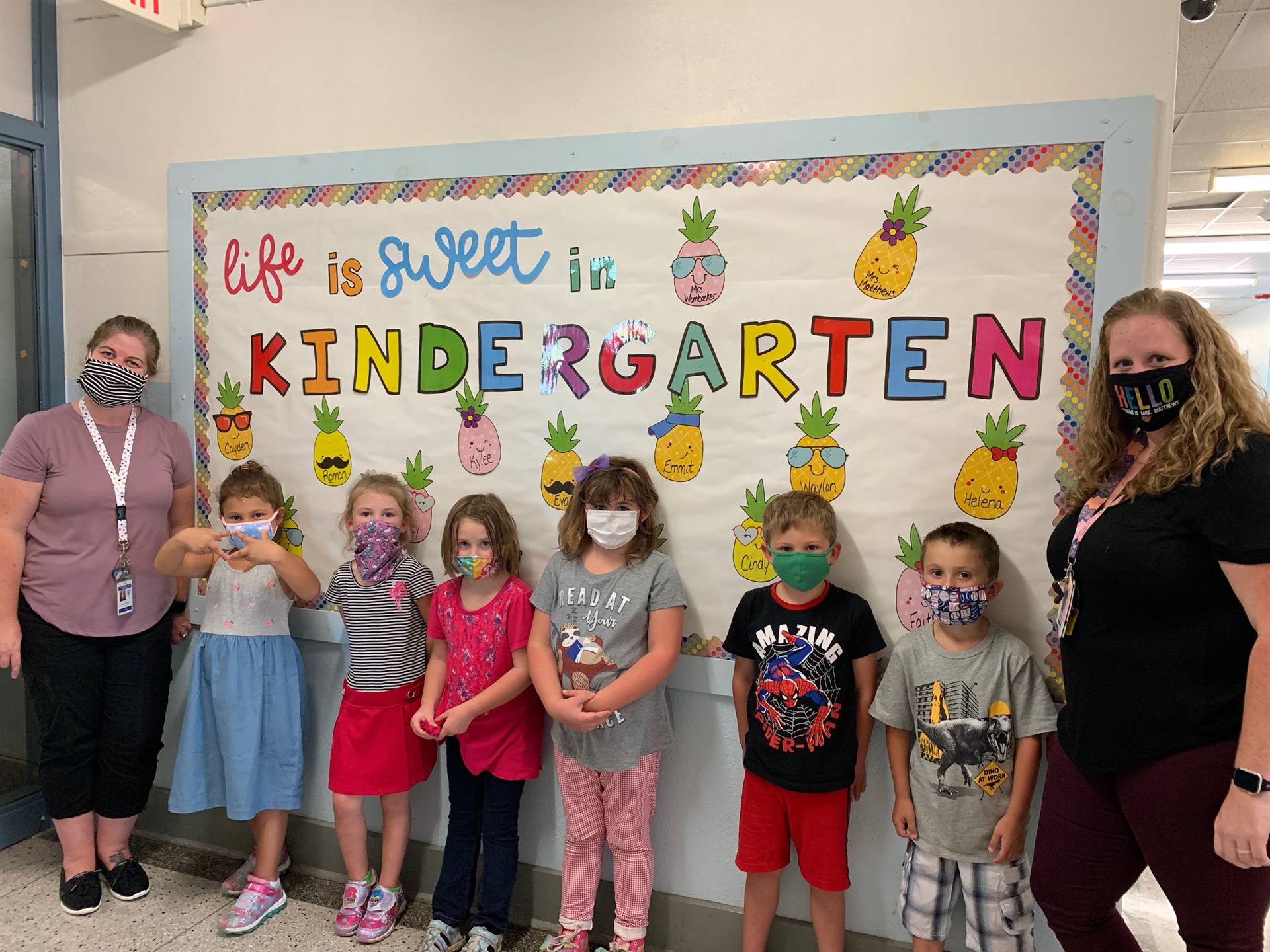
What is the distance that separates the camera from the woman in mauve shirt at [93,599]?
2426 mm

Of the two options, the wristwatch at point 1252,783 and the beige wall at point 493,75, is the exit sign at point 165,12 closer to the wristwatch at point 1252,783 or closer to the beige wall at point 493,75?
the beige wall at point 493,75

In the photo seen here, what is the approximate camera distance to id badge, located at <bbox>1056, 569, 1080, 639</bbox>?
1644mm

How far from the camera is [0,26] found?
2.75 meters

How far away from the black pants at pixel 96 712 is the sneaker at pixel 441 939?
0.98 meters

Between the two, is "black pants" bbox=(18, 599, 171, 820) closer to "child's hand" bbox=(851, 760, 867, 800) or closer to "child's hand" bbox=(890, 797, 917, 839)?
"child's hand" bbox=(851, 760, 867, 800)

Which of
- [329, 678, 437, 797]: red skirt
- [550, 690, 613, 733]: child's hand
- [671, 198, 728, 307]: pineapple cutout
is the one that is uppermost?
[671, 198, 728, 307]: pineapple cutout

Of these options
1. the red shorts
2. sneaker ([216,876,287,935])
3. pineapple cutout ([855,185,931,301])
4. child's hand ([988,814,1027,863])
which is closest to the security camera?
pineapple cutout ([855,185,931,301])

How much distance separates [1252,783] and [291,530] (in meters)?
2.43

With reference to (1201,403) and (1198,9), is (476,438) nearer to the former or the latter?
(1201,403)

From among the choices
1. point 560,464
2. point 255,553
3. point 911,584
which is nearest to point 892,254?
point 911,584

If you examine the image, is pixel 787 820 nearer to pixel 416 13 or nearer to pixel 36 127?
pixel 416 13

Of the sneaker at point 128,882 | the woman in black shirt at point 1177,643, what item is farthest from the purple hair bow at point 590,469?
the sneaker at point 128,882

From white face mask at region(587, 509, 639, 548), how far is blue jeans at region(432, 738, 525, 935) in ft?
2.40

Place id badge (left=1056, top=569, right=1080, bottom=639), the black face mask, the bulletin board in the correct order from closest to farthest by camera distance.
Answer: the black face mask < id badge (left=1056, top=569, right=1080, bottom=639) < the bulletin board
